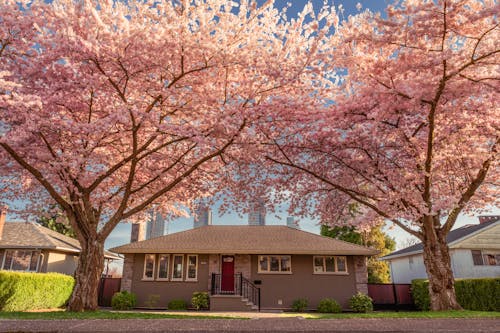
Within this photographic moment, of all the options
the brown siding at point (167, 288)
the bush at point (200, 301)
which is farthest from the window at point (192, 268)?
the bush at point (200, 301)

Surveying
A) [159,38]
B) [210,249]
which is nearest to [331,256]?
[210,249]

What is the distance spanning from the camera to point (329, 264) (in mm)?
19000

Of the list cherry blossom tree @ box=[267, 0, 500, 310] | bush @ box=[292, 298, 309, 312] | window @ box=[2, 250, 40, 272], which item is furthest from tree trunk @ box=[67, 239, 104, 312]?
window @ box=[2, 250, 40, 272]

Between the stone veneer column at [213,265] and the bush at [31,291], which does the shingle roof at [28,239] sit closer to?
the bush at [31,291]

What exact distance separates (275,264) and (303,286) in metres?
1.88

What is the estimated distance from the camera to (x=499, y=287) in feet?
49.8

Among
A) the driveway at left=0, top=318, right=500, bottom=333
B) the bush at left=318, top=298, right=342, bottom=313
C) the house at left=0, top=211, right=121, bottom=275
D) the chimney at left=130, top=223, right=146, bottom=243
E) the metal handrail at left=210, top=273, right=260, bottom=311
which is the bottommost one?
the bush at left=318, top=298, right=342, bottom=313

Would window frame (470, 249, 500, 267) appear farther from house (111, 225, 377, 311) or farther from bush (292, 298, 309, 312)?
bush (292, 298, 309, 312)

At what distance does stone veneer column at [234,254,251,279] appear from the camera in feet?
61.4

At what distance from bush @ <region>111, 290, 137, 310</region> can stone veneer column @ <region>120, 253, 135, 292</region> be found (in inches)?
32.3

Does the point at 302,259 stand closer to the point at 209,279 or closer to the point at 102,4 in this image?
the point at 209,279

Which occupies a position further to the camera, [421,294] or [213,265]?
[213,265]

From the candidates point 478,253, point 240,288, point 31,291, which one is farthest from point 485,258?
point 31,291

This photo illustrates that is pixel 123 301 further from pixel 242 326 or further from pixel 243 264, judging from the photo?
pixel 242 326
